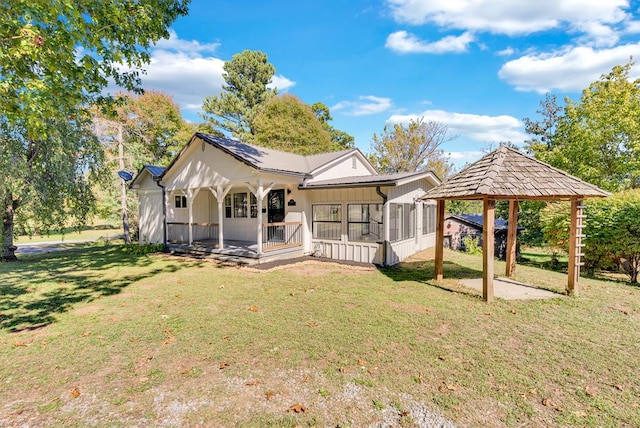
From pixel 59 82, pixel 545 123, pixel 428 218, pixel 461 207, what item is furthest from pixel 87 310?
pixel 461 207

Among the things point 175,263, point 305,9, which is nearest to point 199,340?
point 175,263

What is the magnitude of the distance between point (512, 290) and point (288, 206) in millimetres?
7956

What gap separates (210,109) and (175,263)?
77.4 feet

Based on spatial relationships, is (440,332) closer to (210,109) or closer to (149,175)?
(149,175)

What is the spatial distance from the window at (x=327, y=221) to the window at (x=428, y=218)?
4864mm

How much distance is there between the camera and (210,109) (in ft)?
99.1

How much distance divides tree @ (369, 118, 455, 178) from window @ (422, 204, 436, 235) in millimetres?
11841

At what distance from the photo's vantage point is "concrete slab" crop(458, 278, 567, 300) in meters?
6.77

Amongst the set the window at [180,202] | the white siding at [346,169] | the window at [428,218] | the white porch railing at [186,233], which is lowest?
the white porch railing at [186,233]

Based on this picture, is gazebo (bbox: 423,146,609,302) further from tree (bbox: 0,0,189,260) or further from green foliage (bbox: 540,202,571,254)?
tree (bbox: 0,0,189,260)

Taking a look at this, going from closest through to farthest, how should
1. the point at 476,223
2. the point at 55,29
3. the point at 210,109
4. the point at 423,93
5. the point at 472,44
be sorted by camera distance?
the point at 55,29 → the point at 472,44 → the point at 476,223 → the point at 423,93 → the point at 210,109

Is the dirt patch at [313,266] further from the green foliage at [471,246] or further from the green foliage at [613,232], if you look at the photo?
the green foliage at [471,246]

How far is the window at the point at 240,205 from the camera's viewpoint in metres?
13.7

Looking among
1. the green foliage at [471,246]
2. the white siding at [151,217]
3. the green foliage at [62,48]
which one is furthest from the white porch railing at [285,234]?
the green foliage at [471,246]
